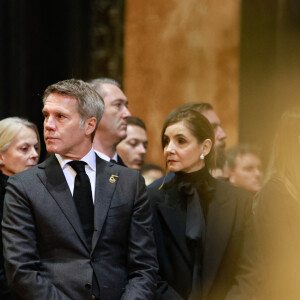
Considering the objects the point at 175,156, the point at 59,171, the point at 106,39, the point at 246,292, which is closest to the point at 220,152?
the point at 175,156

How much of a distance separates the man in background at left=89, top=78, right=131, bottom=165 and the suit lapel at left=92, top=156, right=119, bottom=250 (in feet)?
2.74

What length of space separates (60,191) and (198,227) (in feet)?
2.30

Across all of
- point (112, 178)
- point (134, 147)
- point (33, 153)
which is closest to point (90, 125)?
point (112, 178)

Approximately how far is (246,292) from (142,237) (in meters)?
0.59

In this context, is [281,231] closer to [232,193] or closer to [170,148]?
[232,193]

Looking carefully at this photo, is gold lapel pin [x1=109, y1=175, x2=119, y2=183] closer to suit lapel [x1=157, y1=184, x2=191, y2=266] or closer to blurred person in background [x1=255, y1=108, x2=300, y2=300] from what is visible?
suit lapel [x1=157, y1=184, x2=191, y2=266]

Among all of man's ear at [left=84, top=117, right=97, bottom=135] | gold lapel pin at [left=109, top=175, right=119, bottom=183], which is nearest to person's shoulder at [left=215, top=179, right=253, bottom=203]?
gold lapel pin at [left=109, top=175, right=119, bottom=183]

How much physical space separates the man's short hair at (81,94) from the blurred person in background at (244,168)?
2.09m

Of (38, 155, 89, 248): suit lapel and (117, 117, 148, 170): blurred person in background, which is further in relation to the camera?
(117, 117, 148, 170): blurred person in background

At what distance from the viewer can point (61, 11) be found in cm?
549

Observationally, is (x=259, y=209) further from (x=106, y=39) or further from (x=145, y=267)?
(x=106, y=39)

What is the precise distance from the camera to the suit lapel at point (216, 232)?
2932mm

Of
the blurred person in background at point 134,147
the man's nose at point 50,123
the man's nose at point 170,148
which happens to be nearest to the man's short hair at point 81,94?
the man's nose at point 50,123

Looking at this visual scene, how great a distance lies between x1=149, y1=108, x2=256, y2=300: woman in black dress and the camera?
9.64 ft
